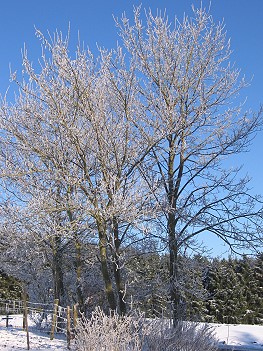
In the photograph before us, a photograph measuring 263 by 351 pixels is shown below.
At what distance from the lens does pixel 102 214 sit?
10.5 meters

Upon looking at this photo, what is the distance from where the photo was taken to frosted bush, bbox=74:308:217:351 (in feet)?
23.5

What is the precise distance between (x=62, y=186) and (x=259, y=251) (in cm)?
516

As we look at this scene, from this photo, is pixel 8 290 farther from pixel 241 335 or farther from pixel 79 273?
pixel 79 273

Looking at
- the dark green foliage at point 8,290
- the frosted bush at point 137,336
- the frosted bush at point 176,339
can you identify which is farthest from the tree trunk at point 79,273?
the dark green foliage at point 8,290

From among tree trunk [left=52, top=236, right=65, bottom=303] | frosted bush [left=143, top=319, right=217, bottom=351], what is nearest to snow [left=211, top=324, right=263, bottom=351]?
tree trunk [left=52, top=236, right=65, bottom=303]

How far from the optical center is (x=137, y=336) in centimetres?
720

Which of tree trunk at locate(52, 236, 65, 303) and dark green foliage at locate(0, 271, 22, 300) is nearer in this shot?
tree trunk at locate(52, 236, 65, 303)

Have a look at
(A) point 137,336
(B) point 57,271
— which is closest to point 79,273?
(B) point 57,271

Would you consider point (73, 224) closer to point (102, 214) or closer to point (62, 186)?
point (102, 214)

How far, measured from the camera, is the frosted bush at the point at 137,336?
7172 mm

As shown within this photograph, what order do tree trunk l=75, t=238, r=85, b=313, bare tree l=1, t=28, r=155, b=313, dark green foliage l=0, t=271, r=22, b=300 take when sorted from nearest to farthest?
bare tree l=1, t=28, r=155, b=313 → tree trunk l=75, t=238, r=85, b=313 → dark green foliage l=0, t=271, r=22, b=300

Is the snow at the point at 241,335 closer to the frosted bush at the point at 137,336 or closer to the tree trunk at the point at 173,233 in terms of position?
the tree trunk at the point at 173,233

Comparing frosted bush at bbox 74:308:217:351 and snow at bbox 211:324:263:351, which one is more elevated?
frosted bush at bbox 74:308:217:351

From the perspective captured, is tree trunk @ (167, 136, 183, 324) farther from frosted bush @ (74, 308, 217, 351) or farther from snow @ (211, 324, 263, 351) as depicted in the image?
snow @ (211, 324, 263, 351)
